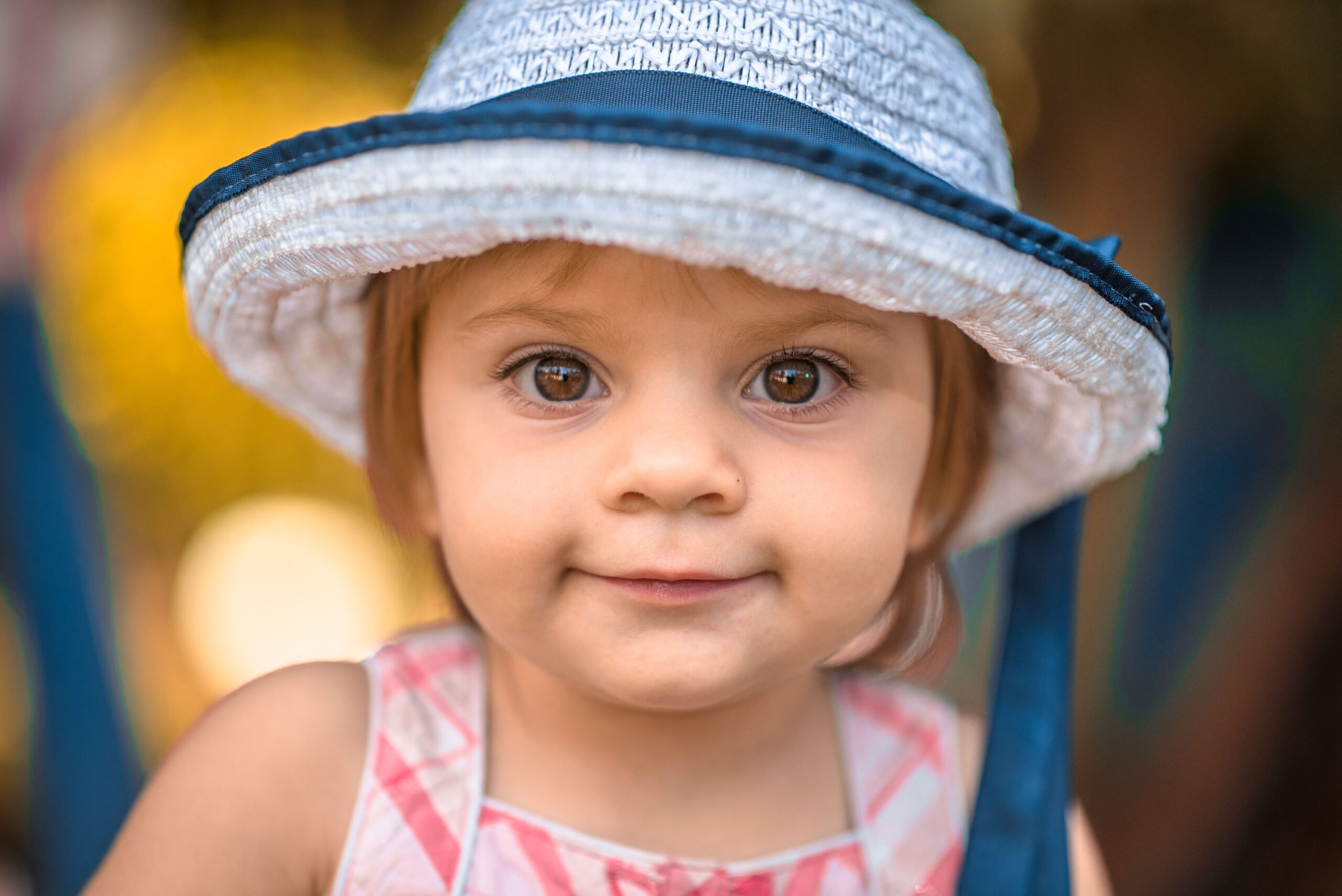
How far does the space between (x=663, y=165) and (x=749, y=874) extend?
62 cm

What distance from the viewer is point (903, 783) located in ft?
3.46

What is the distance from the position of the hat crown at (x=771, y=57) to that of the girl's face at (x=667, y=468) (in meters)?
0.13

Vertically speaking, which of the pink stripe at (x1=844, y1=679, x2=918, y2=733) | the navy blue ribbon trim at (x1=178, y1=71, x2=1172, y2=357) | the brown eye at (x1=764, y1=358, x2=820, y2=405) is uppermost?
the navy blue ribbon trim at (x1=178, y1=71, x2=1172, y2=357)

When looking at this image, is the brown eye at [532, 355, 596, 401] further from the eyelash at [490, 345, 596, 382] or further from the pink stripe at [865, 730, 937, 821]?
the pink stripe at [865, 730, 937, 821]

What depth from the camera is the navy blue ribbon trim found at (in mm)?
598

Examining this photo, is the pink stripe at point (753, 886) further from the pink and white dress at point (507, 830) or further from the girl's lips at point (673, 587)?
the girl's lips at point (673, 587)

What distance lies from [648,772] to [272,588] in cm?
104

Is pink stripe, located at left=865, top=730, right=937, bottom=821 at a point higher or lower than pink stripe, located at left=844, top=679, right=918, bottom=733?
lower

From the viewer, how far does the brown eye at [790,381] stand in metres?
0.79

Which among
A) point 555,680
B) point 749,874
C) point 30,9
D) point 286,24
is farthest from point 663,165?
point 286,24

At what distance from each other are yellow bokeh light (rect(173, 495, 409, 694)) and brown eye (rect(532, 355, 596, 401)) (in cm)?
108

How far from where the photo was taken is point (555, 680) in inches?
37.6

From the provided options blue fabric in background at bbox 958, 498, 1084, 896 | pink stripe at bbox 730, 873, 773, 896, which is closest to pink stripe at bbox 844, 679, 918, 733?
blue fabric in background at bbox 958, 498, 1084, 896

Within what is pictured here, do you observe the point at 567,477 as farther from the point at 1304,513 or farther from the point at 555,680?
the point at 1304,513
